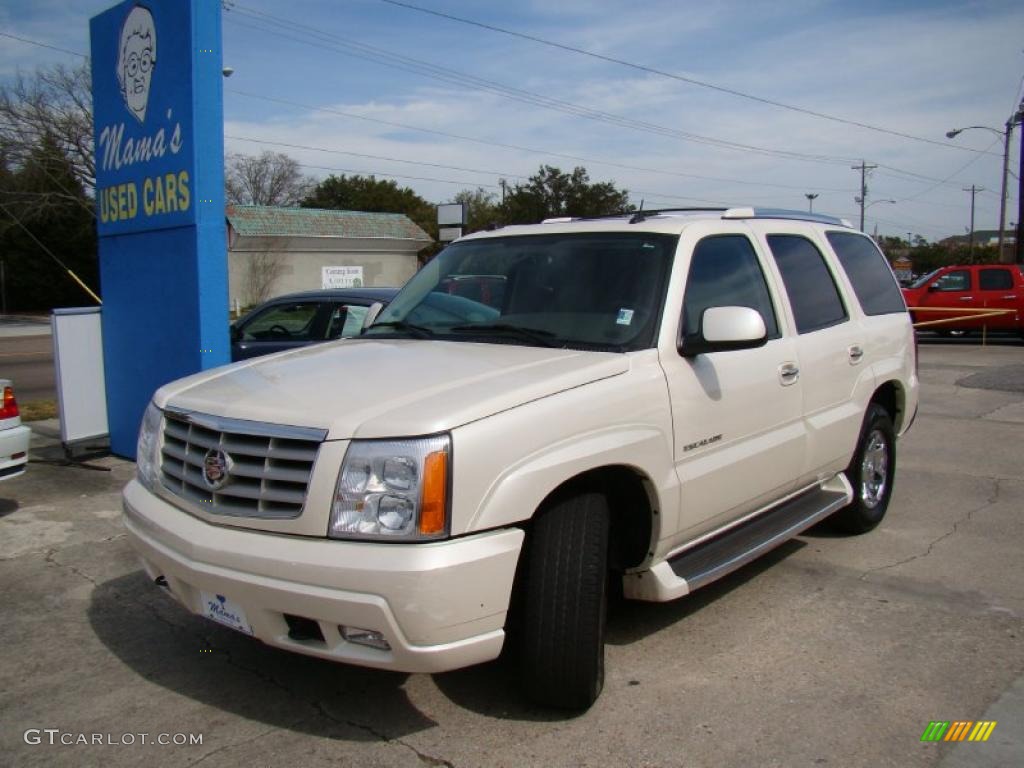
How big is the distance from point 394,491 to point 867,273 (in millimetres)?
4173

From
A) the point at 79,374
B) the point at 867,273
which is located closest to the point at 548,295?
the point at 867,273

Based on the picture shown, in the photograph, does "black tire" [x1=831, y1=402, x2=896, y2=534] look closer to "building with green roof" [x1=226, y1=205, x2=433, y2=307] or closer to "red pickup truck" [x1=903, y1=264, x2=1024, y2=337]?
"red pickup truck" [x1=903, y1=264, x2=1024, y2=337]

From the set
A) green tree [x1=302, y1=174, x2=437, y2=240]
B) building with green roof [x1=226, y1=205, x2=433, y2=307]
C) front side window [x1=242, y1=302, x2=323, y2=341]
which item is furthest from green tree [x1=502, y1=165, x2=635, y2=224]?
front side window [x1=242, y1=302, x2=323, y2=341]

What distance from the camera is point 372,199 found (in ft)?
225

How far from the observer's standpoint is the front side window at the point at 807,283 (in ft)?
15.9

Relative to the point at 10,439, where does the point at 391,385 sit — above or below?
above

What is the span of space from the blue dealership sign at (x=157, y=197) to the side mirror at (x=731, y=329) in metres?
4.67

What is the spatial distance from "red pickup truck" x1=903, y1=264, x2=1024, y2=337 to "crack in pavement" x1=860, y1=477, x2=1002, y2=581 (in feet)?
46.6

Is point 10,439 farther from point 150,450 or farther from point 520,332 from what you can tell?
point 520,332

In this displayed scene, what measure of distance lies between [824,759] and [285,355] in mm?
2877

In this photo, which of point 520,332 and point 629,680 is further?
point 520,332

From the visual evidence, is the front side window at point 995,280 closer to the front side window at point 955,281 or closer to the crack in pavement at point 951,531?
the front side window at point 955,281

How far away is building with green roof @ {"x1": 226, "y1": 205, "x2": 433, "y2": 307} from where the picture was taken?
4234cm

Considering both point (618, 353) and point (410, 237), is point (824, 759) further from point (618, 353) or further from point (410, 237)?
point (410, 237)
